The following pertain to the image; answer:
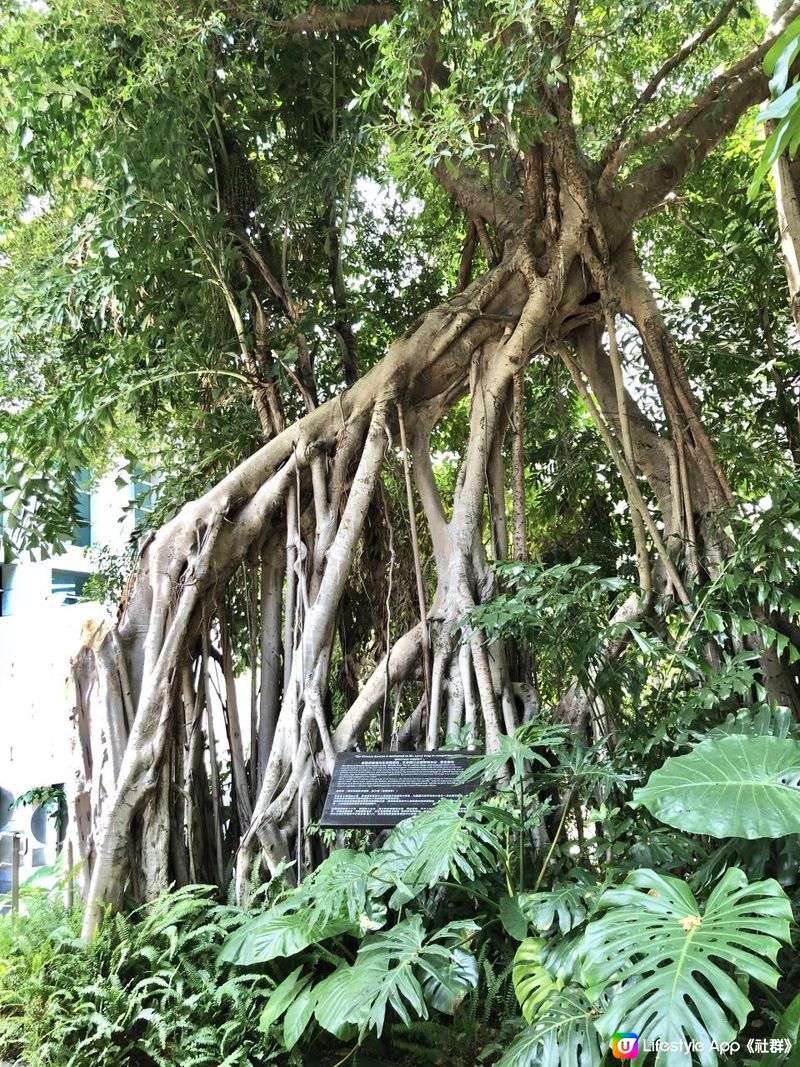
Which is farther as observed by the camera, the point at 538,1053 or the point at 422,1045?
the point at 422,1045

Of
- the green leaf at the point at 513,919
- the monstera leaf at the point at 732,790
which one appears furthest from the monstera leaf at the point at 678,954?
the green leaf at the point at 513,919

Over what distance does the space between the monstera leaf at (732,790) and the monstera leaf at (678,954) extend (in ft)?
0.40

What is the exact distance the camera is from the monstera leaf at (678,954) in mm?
1450

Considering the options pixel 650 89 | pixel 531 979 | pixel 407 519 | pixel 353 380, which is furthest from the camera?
pixel 353 380

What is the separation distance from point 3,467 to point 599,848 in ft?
10.6

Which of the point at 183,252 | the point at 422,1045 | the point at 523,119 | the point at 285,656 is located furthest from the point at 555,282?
the point at 422,1045

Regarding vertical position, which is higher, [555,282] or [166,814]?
[555,282]

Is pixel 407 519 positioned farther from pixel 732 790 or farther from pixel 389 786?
pixel 732 790

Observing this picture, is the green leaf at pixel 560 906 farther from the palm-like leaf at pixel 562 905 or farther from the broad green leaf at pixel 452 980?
the broad green leaf at pixel 452 980

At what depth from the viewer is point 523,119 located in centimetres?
327

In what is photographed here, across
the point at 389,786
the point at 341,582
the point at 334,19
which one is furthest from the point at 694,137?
the point at 389,786

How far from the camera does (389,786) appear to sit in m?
2.88

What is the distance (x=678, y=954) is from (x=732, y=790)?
42cm

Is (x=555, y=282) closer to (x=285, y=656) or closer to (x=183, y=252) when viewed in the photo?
(x=183, y=252)
